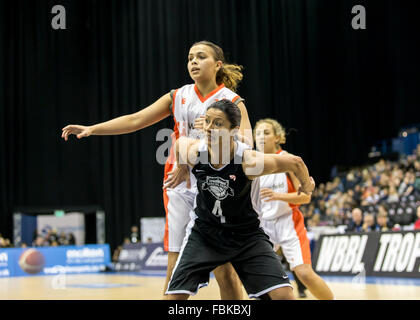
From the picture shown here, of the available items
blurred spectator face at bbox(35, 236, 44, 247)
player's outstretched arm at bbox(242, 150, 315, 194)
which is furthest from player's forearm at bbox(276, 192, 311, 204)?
blurred spectator face at bbox(35, 236, 44, 247)

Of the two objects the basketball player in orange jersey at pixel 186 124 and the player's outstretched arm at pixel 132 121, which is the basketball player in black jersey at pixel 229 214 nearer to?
the basketball player in orange jersey at pixel 186 124

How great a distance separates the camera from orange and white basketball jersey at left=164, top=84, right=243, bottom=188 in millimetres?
4488

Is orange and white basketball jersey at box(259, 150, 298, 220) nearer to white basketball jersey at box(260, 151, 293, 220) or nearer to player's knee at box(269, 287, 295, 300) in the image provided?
white basketball jersey at box(260, 151, 293, 220)

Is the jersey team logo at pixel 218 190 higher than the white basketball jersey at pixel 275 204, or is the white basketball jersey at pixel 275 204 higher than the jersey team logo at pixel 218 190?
the jersey team logo at pixel 218 190

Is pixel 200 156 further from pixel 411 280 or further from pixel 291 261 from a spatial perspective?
pixel 411 280

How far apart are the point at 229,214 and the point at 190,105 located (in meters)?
1.09

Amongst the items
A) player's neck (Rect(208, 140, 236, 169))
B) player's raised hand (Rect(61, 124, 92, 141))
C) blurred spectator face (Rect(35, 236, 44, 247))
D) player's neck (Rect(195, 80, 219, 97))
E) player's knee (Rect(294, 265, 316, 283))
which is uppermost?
player's neck (Rect(195, 80, 219, 97))

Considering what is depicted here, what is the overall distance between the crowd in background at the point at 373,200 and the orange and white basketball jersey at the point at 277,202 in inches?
213

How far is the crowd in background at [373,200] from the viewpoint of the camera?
12133 millimetres

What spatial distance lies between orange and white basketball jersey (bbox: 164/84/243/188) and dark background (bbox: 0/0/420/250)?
51.9 ft

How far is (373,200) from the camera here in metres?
15.4

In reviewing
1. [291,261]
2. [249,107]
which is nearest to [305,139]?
[249,107]

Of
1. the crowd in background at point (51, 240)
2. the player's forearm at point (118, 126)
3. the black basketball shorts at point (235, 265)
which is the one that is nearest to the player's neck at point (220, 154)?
the black basketball shorts at point (235, 265)

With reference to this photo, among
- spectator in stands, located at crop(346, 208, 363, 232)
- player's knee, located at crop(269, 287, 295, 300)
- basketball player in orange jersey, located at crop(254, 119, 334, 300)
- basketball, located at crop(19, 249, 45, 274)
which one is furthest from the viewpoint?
basketball, located at crop(19, 249, 45, 274)
